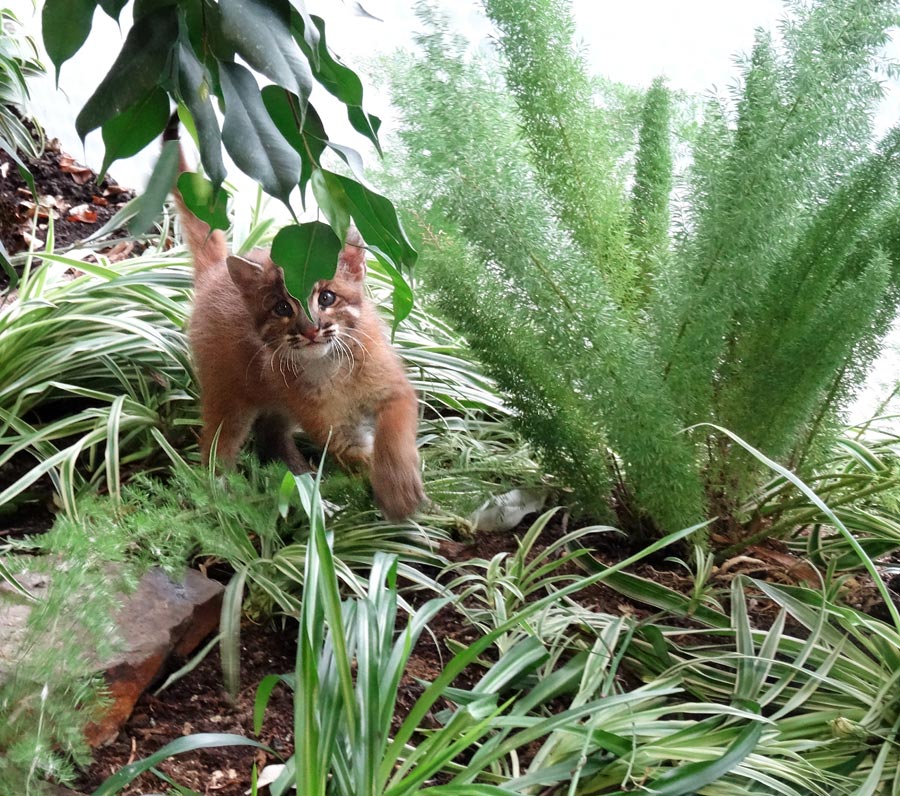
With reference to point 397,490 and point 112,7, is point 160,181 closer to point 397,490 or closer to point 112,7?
point 112,7

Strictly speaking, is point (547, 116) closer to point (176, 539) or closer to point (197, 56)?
point (197, 56)

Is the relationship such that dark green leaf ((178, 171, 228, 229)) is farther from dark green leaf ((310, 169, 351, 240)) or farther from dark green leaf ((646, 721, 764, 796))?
dark green leaf ((646, 721, 764, 796))

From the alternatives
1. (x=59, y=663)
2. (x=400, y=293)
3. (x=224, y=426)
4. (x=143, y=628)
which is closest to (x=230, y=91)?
(x=400, y=293)

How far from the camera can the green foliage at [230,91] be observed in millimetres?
825

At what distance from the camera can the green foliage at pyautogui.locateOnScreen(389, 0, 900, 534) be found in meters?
1.44

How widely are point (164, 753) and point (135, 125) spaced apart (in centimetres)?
71

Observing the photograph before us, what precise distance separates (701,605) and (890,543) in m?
0.38

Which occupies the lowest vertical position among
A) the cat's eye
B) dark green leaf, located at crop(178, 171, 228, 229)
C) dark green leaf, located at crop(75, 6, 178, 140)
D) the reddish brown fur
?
the reddish brown fur

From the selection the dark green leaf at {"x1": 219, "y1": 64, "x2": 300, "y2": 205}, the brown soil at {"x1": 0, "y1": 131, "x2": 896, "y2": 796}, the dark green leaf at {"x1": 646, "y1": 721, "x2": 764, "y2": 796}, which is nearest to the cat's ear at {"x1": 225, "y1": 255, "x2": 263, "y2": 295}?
the brown soil at {"x1": 0, "y1": 131, "x2": 896, "y2": 796}

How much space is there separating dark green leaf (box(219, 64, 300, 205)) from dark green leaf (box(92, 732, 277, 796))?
0.65 meters

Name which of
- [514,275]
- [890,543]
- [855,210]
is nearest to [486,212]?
[514,275]

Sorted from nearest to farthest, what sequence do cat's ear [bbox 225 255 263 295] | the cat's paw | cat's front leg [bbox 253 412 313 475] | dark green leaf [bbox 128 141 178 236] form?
1. dark green leaf [bbox 128 141 178 236]
2. the cat's paw
3. cat's ear [bbox 225 255 263 295]
4. cat's front leg [bbox 253 412 313 475]

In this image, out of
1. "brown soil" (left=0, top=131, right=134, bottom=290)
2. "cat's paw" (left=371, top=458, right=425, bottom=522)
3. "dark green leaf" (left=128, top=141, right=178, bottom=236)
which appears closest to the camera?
"dark green leaf" (left=128, top=141, right=178, bottom=236)

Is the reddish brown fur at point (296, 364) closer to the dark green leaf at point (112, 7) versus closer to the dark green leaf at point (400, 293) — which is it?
the dark green leaf at point (400, 293)
